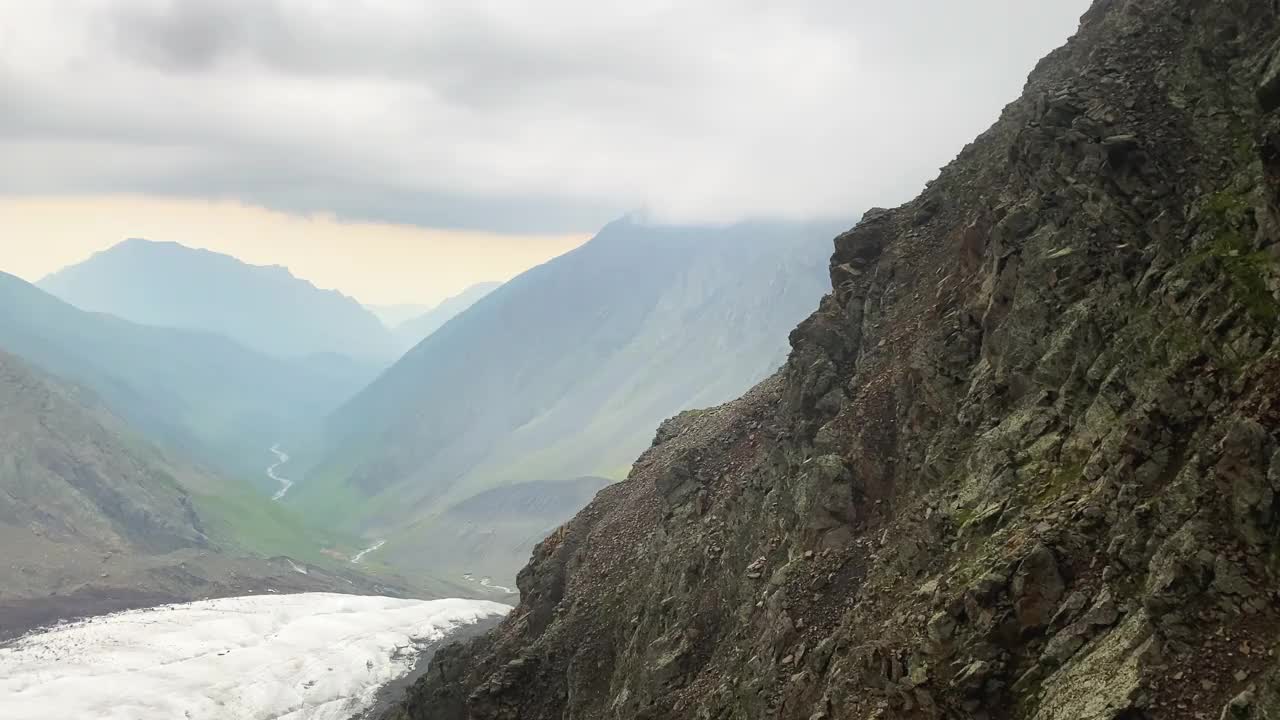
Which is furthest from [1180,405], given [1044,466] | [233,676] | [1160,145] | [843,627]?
[233,676]

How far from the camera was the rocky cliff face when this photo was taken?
837 inches

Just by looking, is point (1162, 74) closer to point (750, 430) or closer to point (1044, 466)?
point (1044, 466)

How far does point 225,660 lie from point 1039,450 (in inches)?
5212

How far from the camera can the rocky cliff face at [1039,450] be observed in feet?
69.7

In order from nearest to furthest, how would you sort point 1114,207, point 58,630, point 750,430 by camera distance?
1. point 1114,207
2. point 750,430
3. point 58,630

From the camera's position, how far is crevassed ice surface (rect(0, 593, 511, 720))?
114750 millimetres

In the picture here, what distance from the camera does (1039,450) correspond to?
28.1 metres

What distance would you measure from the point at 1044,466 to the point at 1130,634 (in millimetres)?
6971

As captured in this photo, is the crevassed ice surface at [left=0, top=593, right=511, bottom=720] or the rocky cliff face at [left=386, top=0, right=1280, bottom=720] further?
the crevassed ice surface at [left=0, top=593, right=511, bottom=720]

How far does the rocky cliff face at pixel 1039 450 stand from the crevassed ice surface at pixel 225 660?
8031 cm

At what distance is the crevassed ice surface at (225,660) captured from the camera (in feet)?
376

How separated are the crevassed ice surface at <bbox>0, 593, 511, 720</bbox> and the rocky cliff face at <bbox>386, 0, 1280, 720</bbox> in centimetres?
8031

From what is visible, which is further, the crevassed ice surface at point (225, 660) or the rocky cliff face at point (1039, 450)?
the crevassed ice surface at point (225, 660)

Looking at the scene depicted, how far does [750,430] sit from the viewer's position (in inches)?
2212
